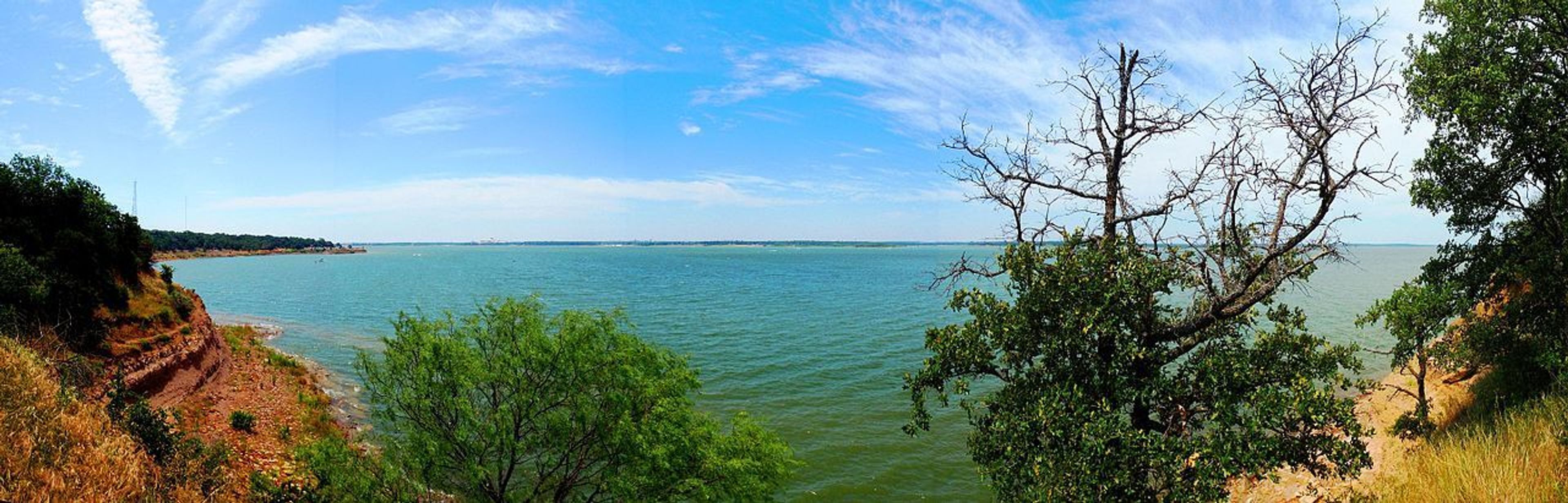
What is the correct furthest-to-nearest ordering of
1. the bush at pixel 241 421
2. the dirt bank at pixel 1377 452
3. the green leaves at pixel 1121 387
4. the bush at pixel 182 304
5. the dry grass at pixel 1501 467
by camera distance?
the bush at pixel 182 304
the bush at pixel 241 421
the dirt bank at pixel 1377 452
the green leaves at pixel 1121 387
the dry grass at pixel 1501 467

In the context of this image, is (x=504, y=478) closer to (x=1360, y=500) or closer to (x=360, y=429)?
(x=360, y=429)

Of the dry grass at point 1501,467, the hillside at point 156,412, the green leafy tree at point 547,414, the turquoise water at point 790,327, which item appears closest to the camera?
the dry grass at point 1501,467

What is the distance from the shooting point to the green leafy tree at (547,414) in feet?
50.1

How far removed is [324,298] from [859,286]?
7308cm

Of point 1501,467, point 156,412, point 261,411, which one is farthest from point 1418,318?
point 261,411

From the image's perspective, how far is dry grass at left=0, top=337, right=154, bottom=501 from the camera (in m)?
10.7

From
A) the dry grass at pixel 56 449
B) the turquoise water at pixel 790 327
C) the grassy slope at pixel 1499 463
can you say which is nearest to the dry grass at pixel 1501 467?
the grassy slope at pixel 1499 463

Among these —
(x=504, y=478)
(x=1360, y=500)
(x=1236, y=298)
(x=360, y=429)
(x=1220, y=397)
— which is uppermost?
(x=1236, y=298)

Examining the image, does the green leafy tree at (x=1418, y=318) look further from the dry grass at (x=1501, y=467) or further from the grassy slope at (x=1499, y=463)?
the dry grass at (x=1501, y=467)

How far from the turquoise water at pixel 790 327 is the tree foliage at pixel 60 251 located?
12513mm

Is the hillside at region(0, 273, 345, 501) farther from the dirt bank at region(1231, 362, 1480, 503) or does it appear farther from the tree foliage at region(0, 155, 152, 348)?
the dirt bank at region(1231, 362, 1480, 503)

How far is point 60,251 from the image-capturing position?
27.4 metres

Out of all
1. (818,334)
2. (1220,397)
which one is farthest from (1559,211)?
(818,334)

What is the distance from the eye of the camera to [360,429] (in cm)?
2912
